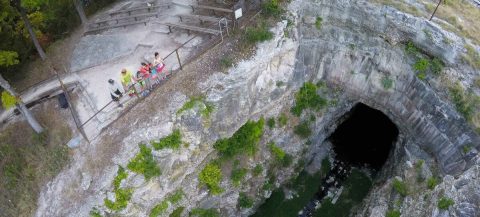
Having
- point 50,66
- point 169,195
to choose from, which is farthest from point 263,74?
point 50,66

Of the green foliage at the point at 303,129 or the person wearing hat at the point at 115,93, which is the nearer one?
the person wearing hat at the point at 115,93

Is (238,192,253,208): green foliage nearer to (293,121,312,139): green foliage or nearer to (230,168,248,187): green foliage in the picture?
(230,168,248,187): green foliage

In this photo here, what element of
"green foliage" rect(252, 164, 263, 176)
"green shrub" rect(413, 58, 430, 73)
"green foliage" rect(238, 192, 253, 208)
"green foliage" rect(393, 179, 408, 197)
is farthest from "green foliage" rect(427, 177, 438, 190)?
"green foliage" rect(238, 192, 253, 208)

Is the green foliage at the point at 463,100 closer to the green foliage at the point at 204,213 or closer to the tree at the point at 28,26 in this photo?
the green foliage at the point at 204,213

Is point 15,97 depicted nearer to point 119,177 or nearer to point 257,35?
point 119,177

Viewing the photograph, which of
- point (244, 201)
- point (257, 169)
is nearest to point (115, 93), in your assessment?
point (257, 169)

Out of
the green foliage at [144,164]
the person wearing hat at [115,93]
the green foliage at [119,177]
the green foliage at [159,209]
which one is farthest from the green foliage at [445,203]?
the person wearing hat at [115,93]
